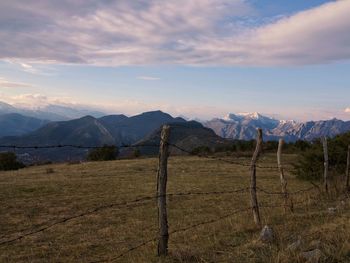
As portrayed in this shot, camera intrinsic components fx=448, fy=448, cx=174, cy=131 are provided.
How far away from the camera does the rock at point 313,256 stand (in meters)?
7.66

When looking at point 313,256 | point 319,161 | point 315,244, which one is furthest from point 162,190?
point 319,161

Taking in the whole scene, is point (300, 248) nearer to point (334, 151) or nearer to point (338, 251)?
point (338, 251)

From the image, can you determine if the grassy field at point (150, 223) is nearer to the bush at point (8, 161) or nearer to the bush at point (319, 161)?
the bush at point (319, 161)

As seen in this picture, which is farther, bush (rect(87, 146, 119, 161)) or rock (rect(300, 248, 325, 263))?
bush (rect(87, 146, 119, 161))

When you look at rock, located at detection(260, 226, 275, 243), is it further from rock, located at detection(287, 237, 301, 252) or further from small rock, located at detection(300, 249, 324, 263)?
small rock, located at detection(300, 249, 324, 263)

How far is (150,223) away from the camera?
52.1 feet

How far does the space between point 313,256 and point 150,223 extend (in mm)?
8818

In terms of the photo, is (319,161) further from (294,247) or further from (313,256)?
(313,256)

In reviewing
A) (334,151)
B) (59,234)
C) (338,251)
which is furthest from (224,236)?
(334,151)

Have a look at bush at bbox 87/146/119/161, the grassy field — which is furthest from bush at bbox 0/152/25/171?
the grassy field

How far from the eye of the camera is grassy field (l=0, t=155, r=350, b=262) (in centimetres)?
911

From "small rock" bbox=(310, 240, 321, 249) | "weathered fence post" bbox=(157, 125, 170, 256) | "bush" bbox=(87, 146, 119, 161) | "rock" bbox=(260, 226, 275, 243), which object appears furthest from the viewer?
"bush" bbox=(87, 146, 119, 161)

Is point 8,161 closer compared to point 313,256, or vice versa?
point 313,256

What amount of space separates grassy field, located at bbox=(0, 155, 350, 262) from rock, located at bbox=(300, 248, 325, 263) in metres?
0.14
